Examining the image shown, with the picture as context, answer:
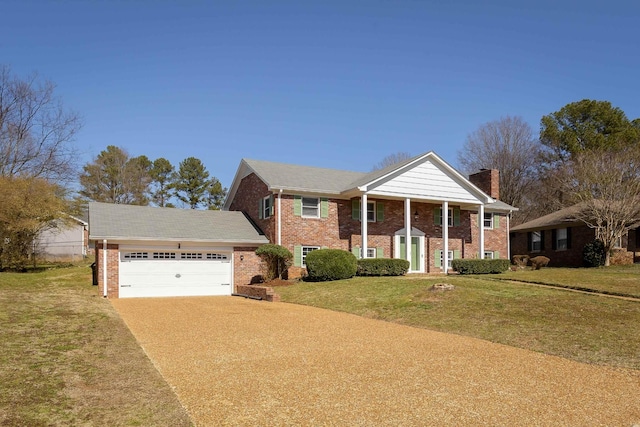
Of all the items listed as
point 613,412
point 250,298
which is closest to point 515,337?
point 613,412

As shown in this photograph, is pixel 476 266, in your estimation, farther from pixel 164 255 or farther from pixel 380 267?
pixel 164 255

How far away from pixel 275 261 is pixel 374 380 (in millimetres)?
15867

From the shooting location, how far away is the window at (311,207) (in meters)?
23.9

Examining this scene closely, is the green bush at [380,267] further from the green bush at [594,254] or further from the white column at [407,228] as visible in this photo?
the green bush at [594,254]

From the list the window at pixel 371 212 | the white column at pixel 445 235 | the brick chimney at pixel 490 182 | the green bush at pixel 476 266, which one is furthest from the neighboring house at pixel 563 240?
the window at pixel 371 212

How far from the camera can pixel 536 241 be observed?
3469 centimetres

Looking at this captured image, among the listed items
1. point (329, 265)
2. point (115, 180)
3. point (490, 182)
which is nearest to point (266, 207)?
point (329, 265)

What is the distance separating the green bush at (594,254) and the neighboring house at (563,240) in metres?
1.08

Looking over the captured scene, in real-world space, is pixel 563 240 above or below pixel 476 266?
above

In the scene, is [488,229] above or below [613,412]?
above

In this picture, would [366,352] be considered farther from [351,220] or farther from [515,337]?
[351,220]

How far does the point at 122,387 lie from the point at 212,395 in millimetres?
1219

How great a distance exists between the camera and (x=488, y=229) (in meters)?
29.4

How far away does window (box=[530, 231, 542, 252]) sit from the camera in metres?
34.3
